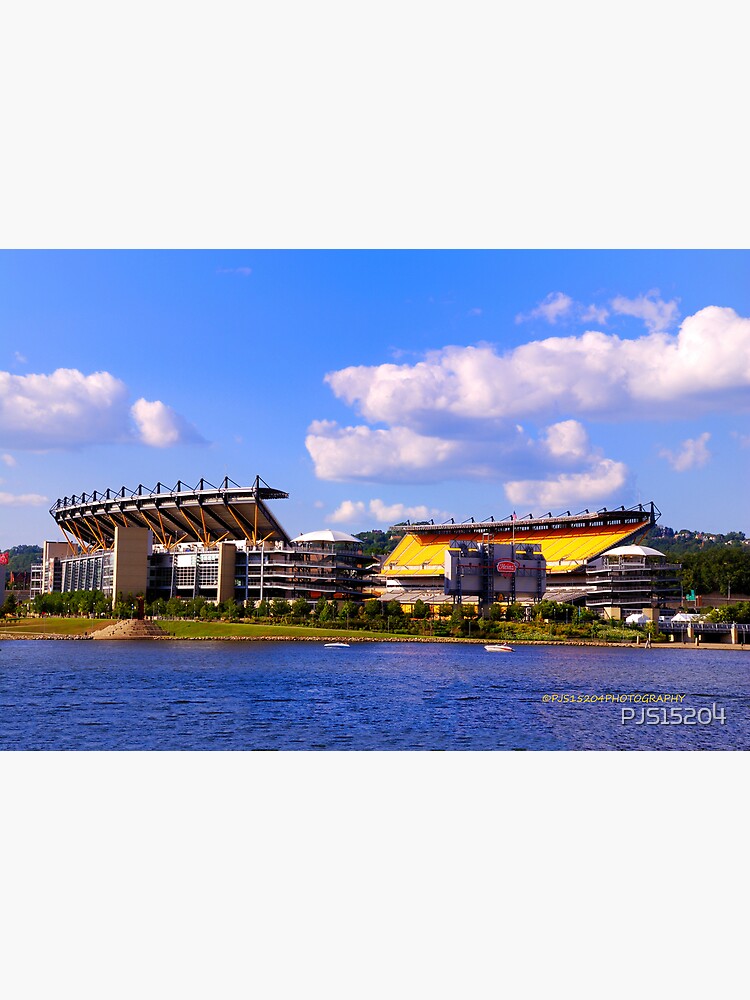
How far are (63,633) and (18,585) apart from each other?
7385 centimetres

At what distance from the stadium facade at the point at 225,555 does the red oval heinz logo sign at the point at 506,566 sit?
13.4 meters

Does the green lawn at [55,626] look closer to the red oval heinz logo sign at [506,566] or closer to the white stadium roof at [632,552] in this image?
the red oval heinz logo sign at [506,566]

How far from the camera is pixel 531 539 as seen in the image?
112000mm

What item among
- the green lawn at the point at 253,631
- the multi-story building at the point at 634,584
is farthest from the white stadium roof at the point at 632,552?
the green lawn at the point at 253,631

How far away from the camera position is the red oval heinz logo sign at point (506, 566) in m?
92.8

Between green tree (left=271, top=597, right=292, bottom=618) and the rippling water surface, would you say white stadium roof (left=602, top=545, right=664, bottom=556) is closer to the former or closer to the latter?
green tree (left=271, top=597, right=292, bottom=618)

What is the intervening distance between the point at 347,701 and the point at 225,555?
6255cm

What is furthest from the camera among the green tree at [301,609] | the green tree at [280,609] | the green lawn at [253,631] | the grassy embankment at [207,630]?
the green tree at [280,609]

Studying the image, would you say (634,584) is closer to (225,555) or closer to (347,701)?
(225,555)

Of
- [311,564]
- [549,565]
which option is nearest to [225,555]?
[311,564]

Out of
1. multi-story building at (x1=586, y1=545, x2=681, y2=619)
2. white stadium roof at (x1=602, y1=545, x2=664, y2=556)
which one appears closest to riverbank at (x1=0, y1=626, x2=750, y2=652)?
multi-story building at (x1=586, y1=545, x2=681, y2=619)

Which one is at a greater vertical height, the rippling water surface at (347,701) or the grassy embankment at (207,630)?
the grassy embankment at (207,630)

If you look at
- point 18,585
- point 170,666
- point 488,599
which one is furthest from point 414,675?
point 18,585

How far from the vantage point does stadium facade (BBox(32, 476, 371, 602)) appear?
9319 cm
